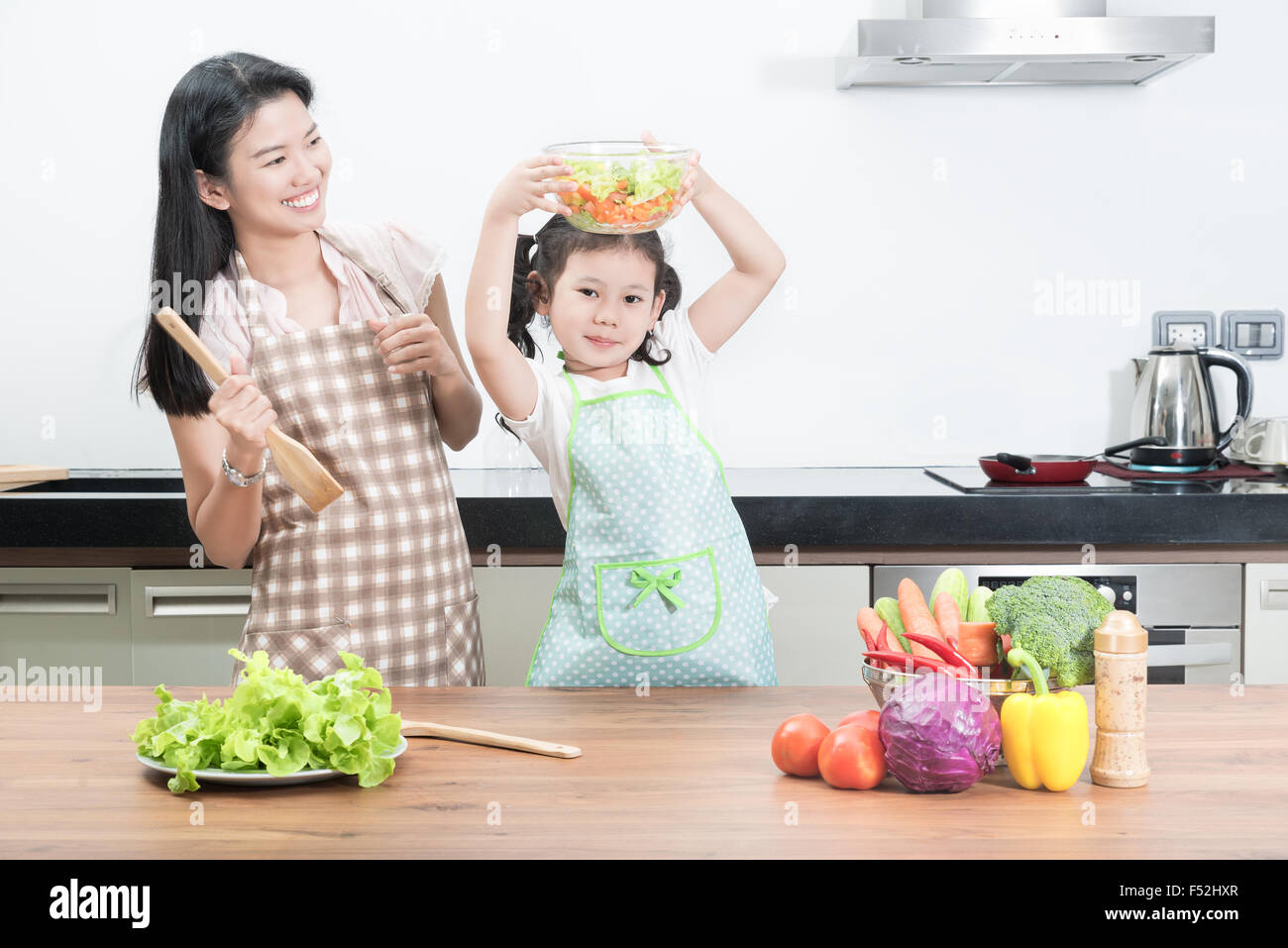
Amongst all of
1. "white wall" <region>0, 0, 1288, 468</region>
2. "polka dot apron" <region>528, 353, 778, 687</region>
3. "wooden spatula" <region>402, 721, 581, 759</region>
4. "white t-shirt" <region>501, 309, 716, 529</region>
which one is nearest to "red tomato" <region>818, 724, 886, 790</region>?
"wooden spatula" <region>402, 721, 581, 759</region>

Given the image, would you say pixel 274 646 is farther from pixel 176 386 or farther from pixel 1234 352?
pixel 1234 352

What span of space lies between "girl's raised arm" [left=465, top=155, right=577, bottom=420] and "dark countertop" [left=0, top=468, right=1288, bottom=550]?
0.57 meters

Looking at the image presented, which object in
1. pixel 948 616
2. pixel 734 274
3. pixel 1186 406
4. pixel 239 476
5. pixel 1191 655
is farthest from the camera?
pixel 1186 406

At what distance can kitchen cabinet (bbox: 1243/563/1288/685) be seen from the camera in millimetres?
2152

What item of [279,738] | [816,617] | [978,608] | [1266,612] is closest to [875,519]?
[816,617]

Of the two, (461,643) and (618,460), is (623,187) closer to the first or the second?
(618,460)

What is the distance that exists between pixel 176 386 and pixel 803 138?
153cm

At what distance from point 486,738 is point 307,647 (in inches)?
21.2

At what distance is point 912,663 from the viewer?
3.44ft

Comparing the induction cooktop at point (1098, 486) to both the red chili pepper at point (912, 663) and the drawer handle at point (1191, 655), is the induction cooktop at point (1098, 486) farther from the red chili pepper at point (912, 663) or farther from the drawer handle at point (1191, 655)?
the red chili pepper at point (912, 663)

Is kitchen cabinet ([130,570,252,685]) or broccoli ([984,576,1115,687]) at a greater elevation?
broccoli ([984,576,1115,687])

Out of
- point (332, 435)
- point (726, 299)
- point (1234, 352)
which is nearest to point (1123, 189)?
point (1234, 352)

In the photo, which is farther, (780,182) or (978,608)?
(780,182)

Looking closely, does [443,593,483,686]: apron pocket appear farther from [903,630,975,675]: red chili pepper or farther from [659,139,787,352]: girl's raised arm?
[903,630,975,675]: red chili pepper
